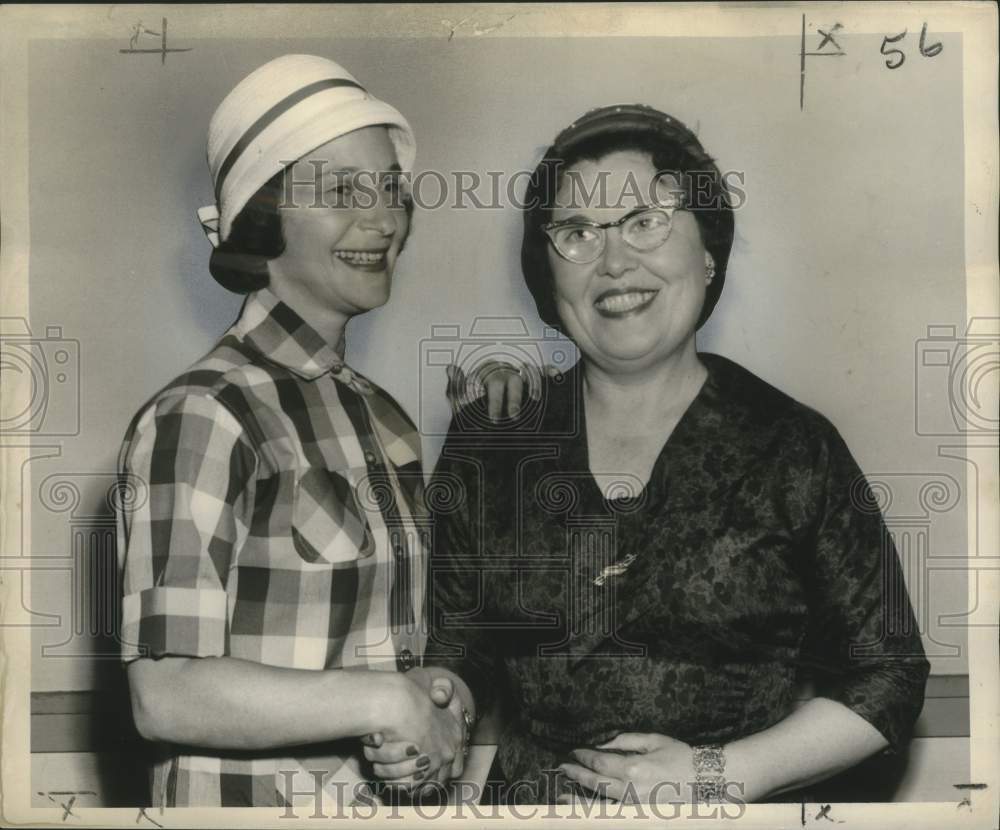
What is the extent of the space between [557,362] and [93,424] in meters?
0.68

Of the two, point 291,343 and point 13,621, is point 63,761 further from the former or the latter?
point 291,343

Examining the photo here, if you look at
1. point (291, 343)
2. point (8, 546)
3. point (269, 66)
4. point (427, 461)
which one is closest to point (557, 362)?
point (427, 461)

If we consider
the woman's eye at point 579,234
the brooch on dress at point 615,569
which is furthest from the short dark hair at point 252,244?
the brooch on dress at point 615,569

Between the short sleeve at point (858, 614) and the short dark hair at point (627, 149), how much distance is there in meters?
0.31

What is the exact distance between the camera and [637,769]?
174 cm

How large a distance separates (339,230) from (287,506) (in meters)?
0.40

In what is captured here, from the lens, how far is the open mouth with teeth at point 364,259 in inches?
70.3

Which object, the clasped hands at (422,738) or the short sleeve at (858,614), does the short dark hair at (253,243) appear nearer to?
the clasped hands at (422,738)

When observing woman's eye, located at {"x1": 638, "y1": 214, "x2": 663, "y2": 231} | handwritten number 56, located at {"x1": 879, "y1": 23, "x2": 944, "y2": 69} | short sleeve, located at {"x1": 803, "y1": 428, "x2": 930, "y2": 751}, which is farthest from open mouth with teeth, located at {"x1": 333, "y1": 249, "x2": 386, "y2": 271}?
handwritten number 56, located at {"x1": 879, "y1": 23, "x2": 944, "y2": 69}

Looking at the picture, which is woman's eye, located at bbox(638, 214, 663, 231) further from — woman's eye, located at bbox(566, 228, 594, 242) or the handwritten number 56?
the handwritten number 56

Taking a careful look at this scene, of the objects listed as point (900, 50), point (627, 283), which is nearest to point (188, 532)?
point (627, 283)

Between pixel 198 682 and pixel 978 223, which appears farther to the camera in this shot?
pixel 978 223

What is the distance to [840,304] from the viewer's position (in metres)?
1.82

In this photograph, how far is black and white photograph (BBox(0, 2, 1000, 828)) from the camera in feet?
5.63
